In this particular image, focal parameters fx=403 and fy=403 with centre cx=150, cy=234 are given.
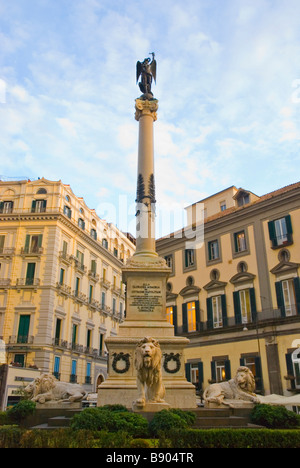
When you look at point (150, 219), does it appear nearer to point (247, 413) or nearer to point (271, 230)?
point (247, 413)

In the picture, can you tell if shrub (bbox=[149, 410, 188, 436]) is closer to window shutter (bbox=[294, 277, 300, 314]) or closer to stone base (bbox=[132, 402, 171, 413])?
stone base (bbox=[132, 402, 171, 413])

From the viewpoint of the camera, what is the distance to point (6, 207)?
1745 inches

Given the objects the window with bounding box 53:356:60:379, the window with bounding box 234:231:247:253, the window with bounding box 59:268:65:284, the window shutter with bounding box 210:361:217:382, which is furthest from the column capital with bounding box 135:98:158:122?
the window with bounding box 53:356:60:379

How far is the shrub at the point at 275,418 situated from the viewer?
1069 centimetres

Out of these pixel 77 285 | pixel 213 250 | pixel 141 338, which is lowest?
pixel 141 338

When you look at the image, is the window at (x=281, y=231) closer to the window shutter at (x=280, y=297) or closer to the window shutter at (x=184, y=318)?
the window shutter at (x=280, y=297)

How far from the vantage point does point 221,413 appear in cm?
1149

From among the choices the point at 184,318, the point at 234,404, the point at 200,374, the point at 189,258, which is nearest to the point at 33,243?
the point at 189,258

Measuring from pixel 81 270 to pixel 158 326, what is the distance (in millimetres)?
33446

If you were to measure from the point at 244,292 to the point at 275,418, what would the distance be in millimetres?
21526

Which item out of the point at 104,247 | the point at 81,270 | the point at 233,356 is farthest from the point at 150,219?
the point at 104,247

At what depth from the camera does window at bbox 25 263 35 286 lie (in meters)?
40.5

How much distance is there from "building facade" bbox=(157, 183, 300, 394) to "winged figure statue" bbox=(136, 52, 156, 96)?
1516 cm

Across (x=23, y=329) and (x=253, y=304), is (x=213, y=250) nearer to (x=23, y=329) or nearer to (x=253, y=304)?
(x=253, y=304)
